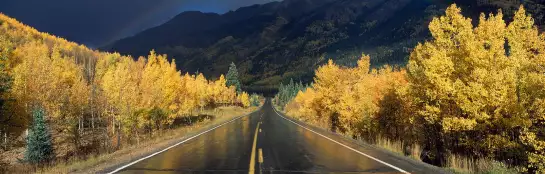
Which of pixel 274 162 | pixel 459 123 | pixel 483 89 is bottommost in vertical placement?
pixel 274 162

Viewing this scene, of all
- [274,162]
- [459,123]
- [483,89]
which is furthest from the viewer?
[459,123]

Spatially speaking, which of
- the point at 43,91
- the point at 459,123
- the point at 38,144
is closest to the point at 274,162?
the point at 459,123

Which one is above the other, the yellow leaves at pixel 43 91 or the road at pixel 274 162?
the yellow leaves at pixel 43 91

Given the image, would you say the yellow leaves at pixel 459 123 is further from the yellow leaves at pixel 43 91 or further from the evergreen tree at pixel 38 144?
the yellow leaves at pixel 43 91

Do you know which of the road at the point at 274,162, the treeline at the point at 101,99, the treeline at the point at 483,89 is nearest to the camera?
the road at the point at 274,162

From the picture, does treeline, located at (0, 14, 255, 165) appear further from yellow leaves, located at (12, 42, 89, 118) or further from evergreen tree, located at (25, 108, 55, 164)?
evergreen tree, located at (25, 108, 55, 164)

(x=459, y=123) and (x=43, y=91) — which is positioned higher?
(x=43, y=91)

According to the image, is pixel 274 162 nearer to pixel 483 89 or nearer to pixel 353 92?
pixel 483 89

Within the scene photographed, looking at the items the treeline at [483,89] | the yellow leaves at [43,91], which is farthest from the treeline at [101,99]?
the treeline at [483,89]

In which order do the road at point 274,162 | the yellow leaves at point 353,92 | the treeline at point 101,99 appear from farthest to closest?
1. the treeline at point 101,99
2. the yellow leaves at point 353,92
3. the road at point 274,162

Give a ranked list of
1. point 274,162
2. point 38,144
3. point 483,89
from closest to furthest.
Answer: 1. point 274,162
2. point 483,89
3. point 38,144

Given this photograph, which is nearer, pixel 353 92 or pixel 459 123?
pixel 459 123

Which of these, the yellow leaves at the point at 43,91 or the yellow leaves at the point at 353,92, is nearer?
the yellow leaves at the point at 353,92

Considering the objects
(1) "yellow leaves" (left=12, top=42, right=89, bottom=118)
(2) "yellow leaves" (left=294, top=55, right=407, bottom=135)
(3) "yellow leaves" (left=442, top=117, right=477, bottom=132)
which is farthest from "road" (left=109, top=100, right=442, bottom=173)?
(1) "yellow leaves" (left=12, top=42, right=89, bottom=118)
